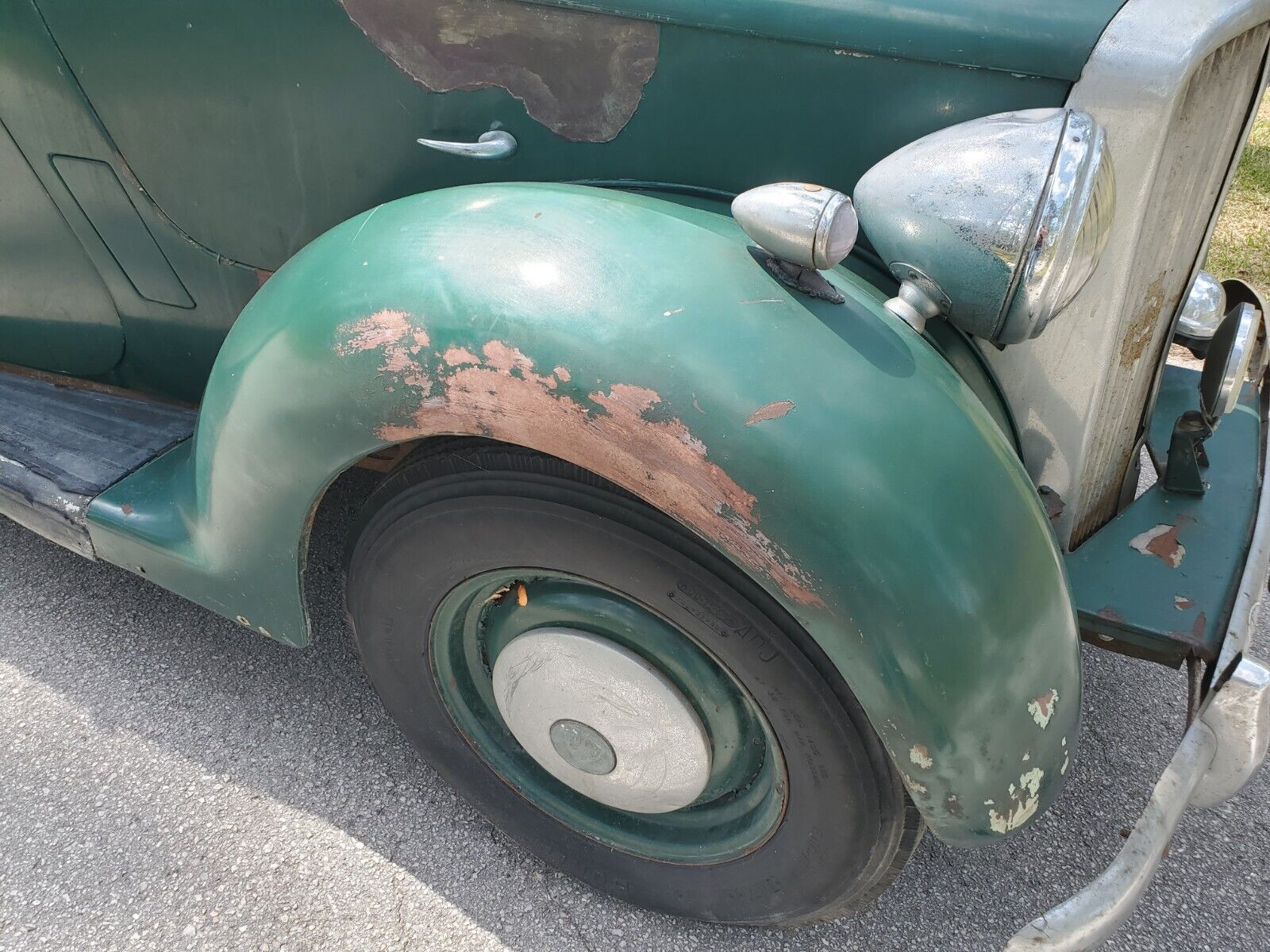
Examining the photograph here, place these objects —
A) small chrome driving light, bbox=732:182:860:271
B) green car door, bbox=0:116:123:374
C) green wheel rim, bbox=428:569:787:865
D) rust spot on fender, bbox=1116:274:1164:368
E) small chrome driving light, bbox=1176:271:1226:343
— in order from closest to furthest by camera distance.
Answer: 1. small chrome driving light, bbox=732:182:860:271
2. green wheel rim, bbox=428:569:787:865
3. rust spot on fender, bbox=1116:274:1164:368
4. green car door, bbox=0:116:123:374
5. small chrome driving light, bbox=1176:271:1226:343

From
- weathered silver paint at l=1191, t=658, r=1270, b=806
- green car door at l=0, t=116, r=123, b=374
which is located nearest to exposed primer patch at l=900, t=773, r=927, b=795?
weathered silver paint at l=1191, t=658, r=1270, b=806

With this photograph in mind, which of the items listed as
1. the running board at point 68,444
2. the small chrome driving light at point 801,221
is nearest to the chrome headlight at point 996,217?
the small chrome driving light at point 801,221

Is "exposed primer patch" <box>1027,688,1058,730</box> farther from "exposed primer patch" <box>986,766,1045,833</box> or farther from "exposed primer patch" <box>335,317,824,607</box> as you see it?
"exposed primer patch" <box>335,317,824,607</box>

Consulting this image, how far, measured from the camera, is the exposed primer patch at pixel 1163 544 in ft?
4.80

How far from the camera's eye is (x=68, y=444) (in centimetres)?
178

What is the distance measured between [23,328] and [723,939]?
1.83 metres

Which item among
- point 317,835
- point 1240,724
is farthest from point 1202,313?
point 317,835

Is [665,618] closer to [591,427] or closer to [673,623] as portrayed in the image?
[673,623]

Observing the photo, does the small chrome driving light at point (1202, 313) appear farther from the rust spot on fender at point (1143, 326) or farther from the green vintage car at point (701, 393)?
the rust spot on fender at point (1143, 326)

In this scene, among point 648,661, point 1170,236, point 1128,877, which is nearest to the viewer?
point 1128,877

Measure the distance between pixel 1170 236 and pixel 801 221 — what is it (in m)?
0.75

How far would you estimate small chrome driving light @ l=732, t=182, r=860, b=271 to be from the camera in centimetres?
102

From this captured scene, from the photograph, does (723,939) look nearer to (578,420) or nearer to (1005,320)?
(578,420)

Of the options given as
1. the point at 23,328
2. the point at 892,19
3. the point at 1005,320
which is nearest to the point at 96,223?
the point at 23,328
